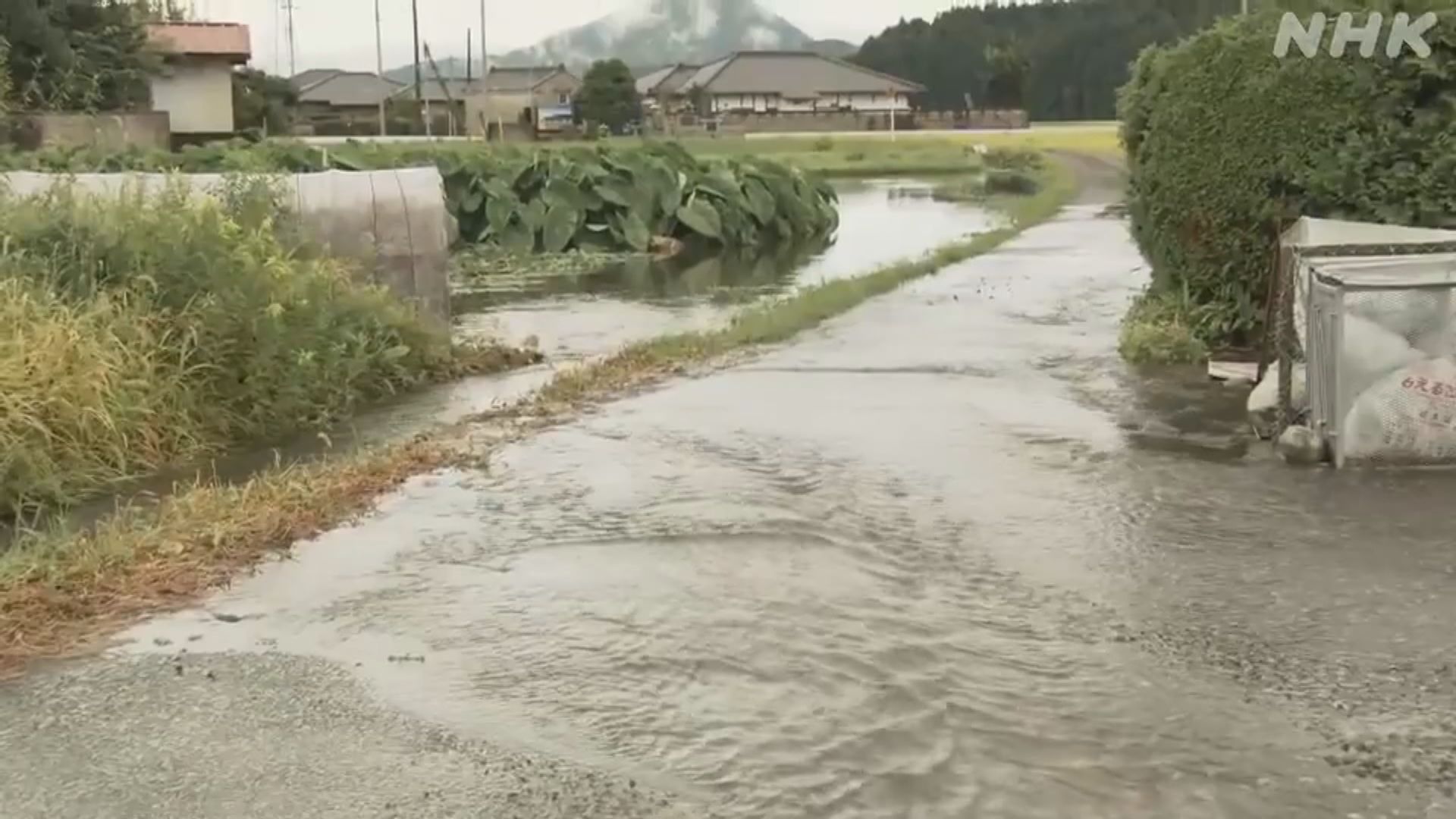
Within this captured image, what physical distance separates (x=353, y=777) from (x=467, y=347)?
8.00m

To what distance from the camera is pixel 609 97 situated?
220ft

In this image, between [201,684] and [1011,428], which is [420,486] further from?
[1011,428]

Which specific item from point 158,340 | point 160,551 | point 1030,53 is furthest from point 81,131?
point 1030,53

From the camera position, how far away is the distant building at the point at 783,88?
266ft

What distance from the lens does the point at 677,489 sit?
6.85 meters

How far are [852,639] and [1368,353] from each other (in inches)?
129

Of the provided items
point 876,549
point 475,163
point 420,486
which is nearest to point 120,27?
point 475,163

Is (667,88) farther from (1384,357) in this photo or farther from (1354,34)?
(1384,357)

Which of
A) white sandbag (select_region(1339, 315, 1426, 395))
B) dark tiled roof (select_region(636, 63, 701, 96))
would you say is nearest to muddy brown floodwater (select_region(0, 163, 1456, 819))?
white sandbag (select_region(1339, 315, 1426, 395))

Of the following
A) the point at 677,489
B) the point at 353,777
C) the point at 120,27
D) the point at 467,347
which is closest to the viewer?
the point at 353,777

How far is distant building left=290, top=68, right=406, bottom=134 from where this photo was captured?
210ft

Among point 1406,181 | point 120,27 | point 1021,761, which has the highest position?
point 120,27

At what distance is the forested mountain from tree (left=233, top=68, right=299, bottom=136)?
4083cm

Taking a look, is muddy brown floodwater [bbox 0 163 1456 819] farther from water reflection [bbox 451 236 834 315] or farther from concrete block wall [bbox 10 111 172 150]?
concrete block wall [bbox 10 111 172 150]
